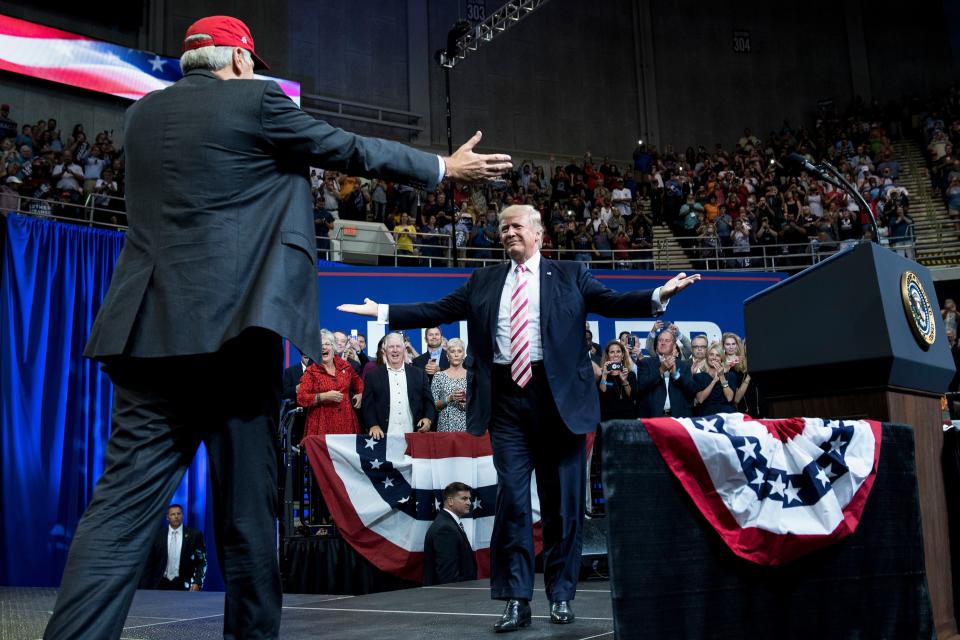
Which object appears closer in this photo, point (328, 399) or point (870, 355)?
point (870, 355)

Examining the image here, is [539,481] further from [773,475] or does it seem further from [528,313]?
[773,475]

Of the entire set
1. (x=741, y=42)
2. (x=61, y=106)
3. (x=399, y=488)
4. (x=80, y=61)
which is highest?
(x=741, y=42)

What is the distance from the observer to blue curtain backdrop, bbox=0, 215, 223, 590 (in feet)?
30.1

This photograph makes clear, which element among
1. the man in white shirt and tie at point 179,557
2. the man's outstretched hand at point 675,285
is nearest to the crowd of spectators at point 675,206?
the man in white shirt and tie at point 179,557

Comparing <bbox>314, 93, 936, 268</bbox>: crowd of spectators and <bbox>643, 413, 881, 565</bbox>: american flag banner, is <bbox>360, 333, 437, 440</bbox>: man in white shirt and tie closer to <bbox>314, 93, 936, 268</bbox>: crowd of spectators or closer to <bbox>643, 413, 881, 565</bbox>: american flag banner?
<bbox>314, 93, 936, 268</bbox>: crowd of spectators

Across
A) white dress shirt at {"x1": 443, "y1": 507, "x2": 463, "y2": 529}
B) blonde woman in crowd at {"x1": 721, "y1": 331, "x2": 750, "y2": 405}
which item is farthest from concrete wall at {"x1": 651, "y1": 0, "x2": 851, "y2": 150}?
white dress shirt at {"x1": 443, "y1": 507, "x2": 463, "y2": 529}

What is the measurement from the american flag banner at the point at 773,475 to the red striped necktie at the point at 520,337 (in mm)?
1131

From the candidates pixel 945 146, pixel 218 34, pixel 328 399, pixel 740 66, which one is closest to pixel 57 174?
pixel 328 399

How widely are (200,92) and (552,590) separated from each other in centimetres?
209

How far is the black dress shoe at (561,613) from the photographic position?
3.16m

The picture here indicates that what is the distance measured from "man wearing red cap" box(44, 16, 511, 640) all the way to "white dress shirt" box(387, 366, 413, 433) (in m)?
5.22

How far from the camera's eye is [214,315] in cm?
202

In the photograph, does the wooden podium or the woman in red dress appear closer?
the wooden podium

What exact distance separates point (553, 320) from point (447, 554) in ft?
9.97
